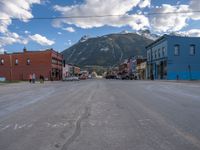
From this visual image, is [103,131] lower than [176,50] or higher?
lower

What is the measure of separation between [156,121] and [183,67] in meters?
60.1

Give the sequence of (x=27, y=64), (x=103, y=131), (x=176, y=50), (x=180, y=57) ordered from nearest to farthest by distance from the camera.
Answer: (x=103, y=131), (x=176, y=50), (x=180, y=57), (x=27, y=64)

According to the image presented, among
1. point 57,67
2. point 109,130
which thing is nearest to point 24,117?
point 109,130

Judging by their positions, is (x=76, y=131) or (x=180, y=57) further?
(x=180, y=57)

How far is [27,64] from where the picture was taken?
84.0 m

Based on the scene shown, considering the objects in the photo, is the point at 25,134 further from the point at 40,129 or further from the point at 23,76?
the point at 23,76

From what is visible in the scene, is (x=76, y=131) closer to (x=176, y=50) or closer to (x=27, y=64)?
(x=176, y=50)

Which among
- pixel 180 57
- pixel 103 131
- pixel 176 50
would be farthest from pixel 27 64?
pixel 103 131

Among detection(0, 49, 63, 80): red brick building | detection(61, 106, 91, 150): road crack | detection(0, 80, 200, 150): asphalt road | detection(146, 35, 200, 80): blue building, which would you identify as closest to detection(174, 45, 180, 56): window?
detection(146, 35, 200, 80): blue building

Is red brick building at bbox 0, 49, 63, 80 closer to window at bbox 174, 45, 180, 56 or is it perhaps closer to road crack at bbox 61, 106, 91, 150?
window at bbox 174, 45, 180, 56

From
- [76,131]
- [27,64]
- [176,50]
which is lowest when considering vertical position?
[76,131]

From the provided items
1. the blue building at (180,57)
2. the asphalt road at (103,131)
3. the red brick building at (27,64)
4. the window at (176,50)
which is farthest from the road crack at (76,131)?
the red brick building at (27,64)

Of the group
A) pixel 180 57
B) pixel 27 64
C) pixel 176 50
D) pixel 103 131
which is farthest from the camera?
pixel 27 64

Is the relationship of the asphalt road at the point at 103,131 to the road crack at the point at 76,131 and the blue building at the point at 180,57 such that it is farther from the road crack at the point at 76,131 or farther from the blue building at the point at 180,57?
the blue building at the point at 180,57
